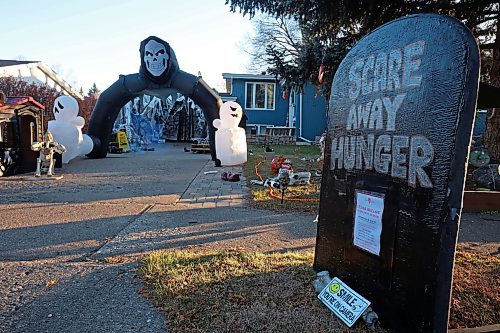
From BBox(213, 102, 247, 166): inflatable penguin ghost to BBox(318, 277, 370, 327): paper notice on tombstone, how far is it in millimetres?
9842

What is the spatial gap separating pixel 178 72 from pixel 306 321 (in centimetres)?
1272

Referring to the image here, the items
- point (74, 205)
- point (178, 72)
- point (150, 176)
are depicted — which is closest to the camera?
point (74, 205)

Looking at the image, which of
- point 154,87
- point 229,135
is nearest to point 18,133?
point 154,87

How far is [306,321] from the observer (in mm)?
2561

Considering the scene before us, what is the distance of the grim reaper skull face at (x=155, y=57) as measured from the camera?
13531 mm

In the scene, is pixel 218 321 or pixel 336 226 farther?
pixel 336 226

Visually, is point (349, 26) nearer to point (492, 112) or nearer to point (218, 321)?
point (492, 112)

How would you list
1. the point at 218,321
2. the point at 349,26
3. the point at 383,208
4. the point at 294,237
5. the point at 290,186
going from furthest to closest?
the point at 349,26 → the point at 290,186 → the point at 294,237 → the point at 218,321 → the point at 383,208

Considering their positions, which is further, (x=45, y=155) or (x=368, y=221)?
(x=45, y=155)

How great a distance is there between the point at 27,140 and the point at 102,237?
7.85 m

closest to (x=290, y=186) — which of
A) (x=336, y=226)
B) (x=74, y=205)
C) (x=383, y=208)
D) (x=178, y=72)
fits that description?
(x=74, y=205)

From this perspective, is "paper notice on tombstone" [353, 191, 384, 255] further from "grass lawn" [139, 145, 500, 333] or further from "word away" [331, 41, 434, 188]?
"grass lawn" [139, 145, 500, 333]

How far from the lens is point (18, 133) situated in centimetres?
1053

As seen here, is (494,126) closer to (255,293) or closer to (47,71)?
(255,293)
